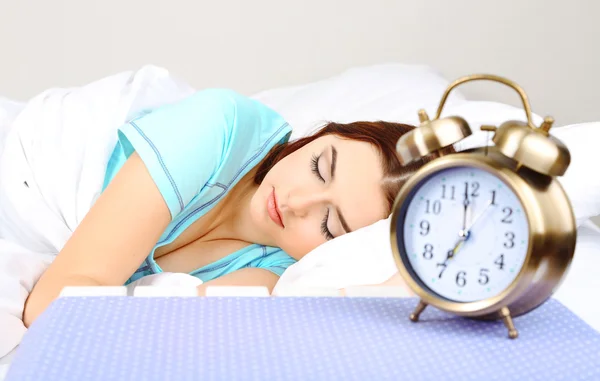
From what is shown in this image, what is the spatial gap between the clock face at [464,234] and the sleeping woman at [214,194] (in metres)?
0.54

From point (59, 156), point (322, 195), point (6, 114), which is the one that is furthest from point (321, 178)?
point (6, 114)

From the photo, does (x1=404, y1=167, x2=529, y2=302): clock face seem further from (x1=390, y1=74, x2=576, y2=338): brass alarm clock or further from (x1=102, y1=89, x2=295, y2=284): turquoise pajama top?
(x1=102, y1=89, x2=295, y2=284): turquoise pajama top

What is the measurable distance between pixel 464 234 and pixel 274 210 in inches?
29.5

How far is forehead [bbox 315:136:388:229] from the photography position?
1.55 meters

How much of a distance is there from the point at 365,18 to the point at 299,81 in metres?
0.30

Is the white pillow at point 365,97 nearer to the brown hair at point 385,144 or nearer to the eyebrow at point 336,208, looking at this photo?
the brown hair at point 385,144

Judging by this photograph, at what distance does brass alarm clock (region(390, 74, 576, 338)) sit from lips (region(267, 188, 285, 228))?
0.69 m

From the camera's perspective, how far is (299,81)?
272 cm

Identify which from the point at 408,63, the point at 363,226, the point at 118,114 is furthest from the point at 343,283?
the point at 408,63

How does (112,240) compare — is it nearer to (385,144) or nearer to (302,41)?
(385,144)

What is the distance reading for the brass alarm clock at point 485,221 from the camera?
2.80ft

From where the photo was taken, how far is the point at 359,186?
1.55 metres

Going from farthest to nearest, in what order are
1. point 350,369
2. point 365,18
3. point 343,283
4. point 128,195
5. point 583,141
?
point 365,18 < point 583,141 < point 128,195 < point 343,283 < point 350,369

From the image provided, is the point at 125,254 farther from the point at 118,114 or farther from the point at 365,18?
the point at 365,18
